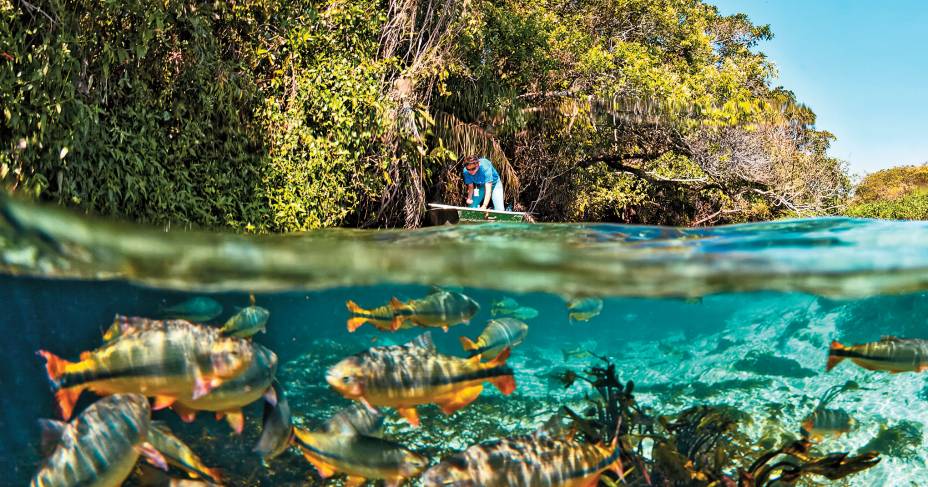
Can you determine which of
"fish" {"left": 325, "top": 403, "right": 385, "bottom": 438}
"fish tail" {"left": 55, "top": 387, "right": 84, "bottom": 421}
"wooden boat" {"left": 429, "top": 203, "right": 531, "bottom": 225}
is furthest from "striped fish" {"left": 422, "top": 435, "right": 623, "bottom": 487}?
"wooden boat" {"left": 429, "top": 203, "right": 531, "bottom": 225}

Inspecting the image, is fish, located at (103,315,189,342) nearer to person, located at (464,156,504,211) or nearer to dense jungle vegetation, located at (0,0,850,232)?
dense jungle vegetation, located at (0,0,850,232)

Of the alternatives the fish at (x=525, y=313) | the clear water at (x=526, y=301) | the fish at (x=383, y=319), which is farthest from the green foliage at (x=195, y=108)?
the fish at (x=525, y=313)

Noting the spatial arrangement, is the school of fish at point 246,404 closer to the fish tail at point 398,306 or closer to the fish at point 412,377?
the fish at point 412,377

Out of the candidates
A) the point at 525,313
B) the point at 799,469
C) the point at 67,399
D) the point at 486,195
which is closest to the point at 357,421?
the point at 67,399

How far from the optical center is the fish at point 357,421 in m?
4.13

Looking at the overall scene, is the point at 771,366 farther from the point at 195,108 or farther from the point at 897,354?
the point at 195,108

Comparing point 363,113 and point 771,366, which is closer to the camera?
point 771,366

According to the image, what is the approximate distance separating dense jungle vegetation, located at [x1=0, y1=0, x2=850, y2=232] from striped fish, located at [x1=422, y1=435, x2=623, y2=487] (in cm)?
587

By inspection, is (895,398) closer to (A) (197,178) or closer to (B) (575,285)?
(B) (575,285)

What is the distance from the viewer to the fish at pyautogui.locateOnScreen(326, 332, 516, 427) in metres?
4.20

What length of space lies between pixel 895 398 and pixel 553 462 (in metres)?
5.83

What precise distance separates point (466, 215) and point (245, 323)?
8.28 m

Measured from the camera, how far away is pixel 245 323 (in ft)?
15.9

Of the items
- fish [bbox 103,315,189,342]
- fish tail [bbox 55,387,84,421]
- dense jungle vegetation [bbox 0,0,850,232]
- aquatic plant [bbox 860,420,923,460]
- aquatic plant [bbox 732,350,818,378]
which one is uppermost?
dense jungle vegetation [bbox 0,0,850,232]
